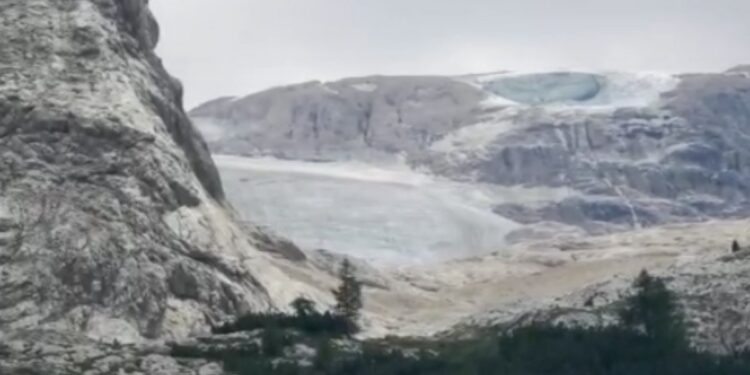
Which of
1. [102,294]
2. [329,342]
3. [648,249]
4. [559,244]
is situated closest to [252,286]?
[102,294]

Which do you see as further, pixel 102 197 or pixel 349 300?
pixel 349 300

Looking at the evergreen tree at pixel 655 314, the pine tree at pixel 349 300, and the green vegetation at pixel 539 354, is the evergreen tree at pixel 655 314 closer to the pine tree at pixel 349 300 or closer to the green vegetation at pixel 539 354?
the green vegetation at pixel 539 354

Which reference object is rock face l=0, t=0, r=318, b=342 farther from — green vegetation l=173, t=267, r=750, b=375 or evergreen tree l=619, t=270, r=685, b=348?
evergreen tree l=619, t=270, r=685, b=348

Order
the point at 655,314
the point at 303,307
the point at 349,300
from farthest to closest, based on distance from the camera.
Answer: the point at 349,300 → the point at 303,307 → the point at 655,314

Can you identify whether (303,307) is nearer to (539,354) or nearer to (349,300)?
(349,300)

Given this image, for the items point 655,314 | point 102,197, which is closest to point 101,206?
point 102,197

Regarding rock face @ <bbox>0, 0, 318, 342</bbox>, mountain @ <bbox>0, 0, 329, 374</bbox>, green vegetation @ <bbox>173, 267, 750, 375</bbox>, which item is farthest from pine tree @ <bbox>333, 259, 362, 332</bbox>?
green vegetation @ <bbox>173, 267, 750, 375</bbox>
